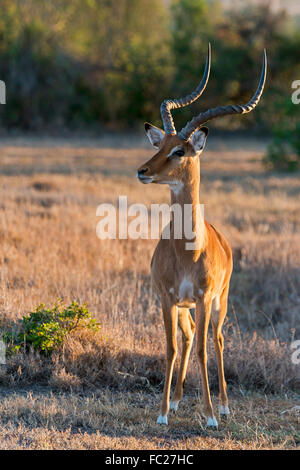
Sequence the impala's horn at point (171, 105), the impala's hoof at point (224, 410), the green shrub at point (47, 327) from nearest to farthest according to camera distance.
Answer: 1. the impala's horn at point (171, 105)
2. the impala's hoof at point (224, 410)
3. the green shrub at point (47, 327)

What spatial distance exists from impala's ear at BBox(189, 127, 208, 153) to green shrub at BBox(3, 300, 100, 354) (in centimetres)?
233

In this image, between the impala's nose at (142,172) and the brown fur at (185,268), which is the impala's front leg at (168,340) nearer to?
the brown fur at (185,268)

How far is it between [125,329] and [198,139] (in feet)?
8.61

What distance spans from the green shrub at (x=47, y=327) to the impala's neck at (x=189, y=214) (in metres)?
1.79

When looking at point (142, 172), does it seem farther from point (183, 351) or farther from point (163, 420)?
point (163, 420)

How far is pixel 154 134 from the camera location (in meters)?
5.62

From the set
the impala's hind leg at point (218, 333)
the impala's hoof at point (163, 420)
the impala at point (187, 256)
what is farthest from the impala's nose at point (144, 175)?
the impala's hoof at point (163, 420)

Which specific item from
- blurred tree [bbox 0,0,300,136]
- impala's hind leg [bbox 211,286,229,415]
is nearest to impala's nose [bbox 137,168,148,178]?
impala's hind leg [bbox 211,286,229,415]

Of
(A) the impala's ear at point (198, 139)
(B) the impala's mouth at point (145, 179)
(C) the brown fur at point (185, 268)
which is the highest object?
(A) the impala's ear at point (198, 139)

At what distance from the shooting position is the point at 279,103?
2244 cm

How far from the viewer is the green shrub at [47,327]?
6.57m

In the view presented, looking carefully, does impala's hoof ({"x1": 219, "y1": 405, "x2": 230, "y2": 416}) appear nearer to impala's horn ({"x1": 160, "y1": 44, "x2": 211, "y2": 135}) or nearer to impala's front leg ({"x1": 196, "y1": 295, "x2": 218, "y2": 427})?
impala's front leg ({"x1": 196, "y1": 295, "x2": 218, "y2": 427})

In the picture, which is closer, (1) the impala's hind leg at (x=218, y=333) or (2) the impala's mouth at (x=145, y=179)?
(2) the impala's mouth at (x=145, y=179)
